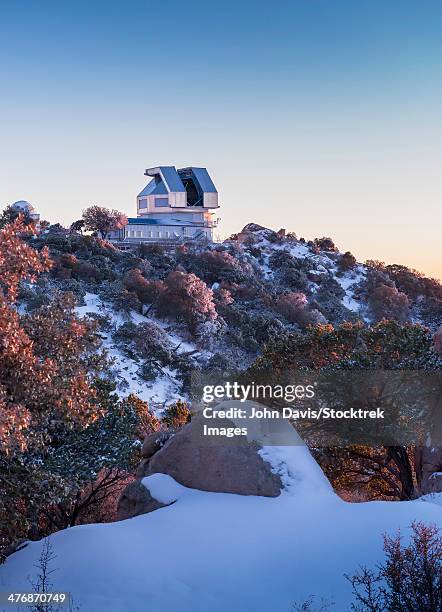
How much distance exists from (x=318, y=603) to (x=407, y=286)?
78487 millimetres

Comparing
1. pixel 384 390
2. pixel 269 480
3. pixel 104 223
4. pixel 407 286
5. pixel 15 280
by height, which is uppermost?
pixel 104 223

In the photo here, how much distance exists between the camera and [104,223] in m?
100

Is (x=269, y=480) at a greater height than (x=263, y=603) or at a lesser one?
greater

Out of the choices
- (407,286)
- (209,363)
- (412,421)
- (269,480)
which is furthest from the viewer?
(407,286)

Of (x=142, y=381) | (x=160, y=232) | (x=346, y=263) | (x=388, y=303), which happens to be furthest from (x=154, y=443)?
(x=160, y=232)

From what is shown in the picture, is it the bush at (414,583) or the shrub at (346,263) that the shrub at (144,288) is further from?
the bush at (414,583)

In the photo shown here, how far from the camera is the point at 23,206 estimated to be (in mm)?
95812

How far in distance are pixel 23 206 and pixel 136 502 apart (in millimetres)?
82718

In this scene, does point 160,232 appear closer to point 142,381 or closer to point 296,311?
point 296,311

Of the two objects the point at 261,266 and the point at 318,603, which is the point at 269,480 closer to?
the point at 318,603

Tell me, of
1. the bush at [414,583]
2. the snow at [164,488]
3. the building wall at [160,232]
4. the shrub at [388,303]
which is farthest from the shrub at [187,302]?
the bush at [414,583]

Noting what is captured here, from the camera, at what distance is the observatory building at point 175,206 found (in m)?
106

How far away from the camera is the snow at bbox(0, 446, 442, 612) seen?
14.1 meters

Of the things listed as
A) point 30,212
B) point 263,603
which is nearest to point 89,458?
point 263,603
